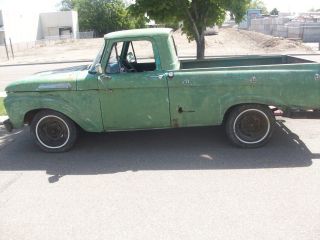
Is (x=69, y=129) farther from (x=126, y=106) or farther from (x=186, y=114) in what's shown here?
(x=186, y=114)

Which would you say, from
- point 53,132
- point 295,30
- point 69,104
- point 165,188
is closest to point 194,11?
point 69,104

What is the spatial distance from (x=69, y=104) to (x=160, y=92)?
140cm

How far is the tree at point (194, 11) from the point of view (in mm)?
8461

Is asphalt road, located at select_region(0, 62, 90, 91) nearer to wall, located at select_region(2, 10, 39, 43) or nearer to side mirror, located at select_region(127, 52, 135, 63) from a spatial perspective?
side mirror, located at select_region(127, 52, 135, 63)

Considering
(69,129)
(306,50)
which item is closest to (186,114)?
(69,129)

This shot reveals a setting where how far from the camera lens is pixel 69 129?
6.37 m

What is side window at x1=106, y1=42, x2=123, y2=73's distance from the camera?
6.11 metres

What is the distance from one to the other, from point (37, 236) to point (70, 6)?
3906 inches

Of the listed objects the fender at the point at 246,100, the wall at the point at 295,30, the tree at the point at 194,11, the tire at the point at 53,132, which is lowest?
the wall at the point at 295,30

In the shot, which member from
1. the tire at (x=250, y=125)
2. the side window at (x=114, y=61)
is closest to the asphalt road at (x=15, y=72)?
the side window at (x=114, y=61)

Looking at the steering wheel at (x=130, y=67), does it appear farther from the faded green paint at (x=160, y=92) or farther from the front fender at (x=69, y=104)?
the front fender at (x=69, y=104)

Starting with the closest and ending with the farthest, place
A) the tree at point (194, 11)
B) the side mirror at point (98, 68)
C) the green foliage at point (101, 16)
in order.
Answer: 1. the side mirror at point (98, 68)
2. the tree at point (194, 11)
3. the green foliage at point (101, 16)

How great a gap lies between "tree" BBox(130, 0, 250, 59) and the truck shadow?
2.81m

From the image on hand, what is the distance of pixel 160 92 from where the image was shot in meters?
5.98
